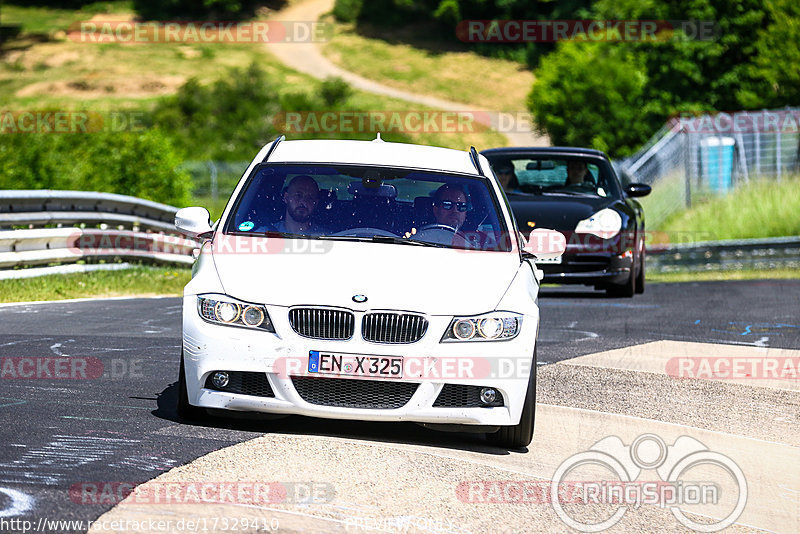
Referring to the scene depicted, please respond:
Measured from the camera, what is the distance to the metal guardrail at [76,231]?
49.7ft

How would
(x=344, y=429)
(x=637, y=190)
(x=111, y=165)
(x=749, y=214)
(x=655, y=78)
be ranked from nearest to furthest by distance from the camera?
1. (x=344, y=429)
2. (x=637, y=190)
3. (x=111, y=165)
4. (x=749, y=214)
5. (x=655, y=78)

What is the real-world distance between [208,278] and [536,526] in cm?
237

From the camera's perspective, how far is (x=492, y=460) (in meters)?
6.73

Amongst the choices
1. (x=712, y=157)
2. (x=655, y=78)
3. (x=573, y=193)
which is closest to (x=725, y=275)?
(x=573, y=193)

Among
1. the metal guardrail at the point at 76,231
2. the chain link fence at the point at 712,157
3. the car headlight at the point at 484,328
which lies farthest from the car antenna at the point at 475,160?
the chain link fence at the point at 712,157

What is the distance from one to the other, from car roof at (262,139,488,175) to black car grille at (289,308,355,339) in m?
1.66

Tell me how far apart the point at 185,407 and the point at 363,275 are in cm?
117

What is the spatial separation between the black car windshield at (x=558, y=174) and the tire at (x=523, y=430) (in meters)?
8.97

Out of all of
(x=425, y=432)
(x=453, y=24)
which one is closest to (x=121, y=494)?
(x=425, y=432)

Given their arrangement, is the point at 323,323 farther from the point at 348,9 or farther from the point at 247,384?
the point at 348,9

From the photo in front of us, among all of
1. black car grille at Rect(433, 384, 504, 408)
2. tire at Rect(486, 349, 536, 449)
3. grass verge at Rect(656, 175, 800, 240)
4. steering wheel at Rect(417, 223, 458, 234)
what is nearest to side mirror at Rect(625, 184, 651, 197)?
steering wheel at Rect(417, 223, 458, 234)

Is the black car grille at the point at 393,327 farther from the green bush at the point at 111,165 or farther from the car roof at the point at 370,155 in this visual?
the green bush at the point at 111,165

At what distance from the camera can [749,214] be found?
1113 inches

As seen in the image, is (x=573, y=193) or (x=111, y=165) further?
(x=111, y=165)
